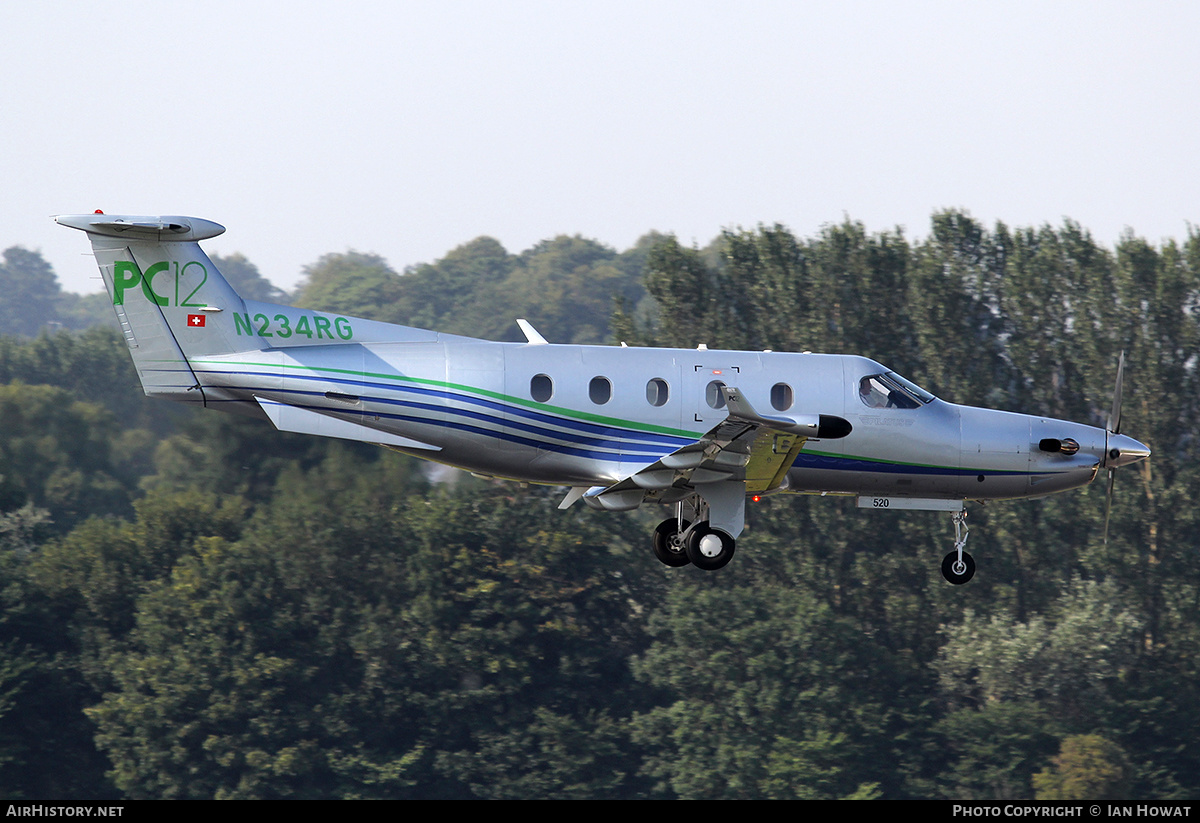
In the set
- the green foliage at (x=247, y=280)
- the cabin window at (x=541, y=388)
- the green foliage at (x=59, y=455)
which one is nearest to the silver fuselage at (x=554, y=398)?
the cabin window at (x=541, y=388)

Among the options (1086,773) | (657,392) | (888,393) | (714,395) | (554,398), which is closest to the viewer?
(554,398)

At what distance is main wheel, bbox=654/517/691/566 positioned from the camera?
22328mm

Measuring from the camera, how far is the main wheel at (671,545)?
22.3 meters

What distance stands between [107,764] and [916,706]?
30952 mm

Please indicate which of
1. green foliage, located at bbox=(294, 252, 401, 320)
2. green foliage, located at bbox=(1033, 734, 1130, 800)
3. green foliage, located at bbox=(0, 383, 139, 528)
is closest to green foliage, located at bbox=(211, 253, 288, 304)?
green foliage, located at bbox=(294, 252, 401, 320)

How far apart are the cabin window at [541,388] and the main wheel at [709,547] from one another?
3.30 metres

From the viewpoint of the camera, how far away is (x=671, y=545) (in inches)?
883

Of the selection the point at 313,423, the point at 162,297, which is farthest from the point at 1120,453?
the point at 162,297

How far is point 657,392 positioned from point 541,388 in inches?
73.5

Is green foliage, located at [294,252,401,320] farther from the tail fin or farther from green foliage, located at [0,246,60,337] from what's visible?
the tail fin

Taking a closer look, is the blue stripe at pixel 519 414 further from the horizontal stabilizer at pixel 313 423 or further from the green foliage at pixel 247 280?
the green foliage at pixel 247 280

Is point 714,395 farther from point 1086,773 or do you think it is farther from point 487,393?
point 1086,773

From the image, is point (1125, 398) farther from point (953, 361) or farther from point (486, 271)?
point (486, 271)
